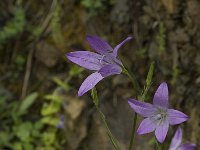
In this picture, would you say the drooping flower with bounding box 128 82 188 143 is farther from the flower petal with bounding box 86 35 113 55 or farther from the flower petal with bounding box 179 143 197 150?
the flower petal with bounding box 179 143 197 150

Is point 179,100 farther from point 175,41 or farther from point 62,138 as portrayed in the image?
point 62,138

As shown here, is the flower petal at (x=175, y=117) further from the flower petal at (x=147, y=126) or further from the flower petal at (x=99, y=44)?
the flower petal at (x=99, y=44)

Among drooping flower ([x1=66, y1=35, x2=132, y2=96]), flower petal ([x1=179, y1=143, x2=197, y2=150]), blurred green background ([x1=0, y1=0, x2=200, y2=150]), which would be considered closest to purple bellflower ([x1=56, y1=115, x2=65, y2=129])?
blurred green background ([x1=0, y1=0, x2=200, y2=150])

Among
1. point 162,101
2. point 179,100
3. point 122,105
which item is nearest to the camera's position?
point 162,101

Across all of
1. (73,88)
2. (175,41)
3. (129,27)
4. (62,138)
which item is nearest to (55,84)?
(73,88)

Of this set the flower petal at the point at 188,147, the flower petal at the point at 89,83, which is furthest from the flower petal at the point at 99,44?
the flower petal at the point at 188,147

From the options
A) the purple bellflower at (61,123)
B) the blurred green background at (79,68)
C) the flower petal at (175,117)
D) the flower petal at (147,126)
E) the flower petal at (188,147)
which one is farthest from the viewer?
the purple bellflower at (61,123)

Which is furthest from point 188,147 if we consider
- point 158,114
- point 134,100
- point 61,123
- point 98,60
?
point 61,123
